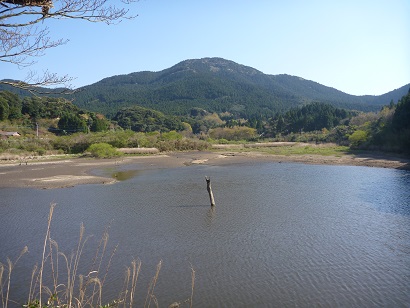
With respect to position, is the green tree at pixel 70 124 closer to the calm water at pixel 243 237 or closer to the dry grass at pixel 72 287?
the calm water at pixel 243 237

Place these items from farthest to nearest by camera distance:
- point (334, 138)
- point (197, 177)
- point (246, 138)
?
point (246, 138), point (334, 138), point (197, 177)

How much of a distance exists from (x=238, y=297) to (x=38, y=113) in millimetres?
81620

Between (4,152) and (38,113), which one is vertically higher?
(38,113)

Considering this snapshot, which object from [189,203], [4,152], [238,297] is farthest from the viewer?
[4,152]

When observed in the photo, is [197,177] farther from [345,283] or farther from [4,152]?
[4,152]

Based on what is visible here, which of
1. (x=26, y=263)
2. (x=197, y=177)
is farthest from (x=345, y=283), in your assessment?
(x=197, y=177)

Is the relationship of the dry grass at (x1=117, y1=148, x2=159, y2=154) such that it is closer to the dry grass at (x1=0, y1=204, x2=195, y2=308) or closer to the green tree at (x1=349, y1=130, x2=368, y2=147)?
the green tree at (x1=349, y1=130, x2=368, y2=147)

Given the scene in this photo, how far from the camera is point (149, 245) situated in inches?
545

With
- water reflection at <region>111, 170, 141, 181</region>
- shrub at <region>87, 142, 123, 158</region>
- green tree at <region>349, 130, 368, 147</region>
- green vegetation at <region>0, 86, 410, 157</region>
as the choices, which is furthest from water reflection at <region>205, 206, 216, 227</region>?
green tree at <region>349, 130, 368, 147</region>

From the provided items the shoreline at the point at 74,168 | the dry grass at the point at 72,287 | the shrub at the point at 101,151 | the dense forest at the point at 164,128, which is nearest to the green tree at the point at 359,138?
the dense forest at the point at 164,128

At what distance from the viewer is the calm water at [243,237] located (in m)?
9.94

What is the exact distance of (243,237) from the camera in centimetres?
1467

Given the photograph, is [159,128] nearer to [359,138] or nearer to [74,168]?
[359,138]

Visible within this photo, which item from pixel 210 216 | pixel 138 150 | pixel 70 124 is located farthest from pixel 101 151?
pixel 210 216
